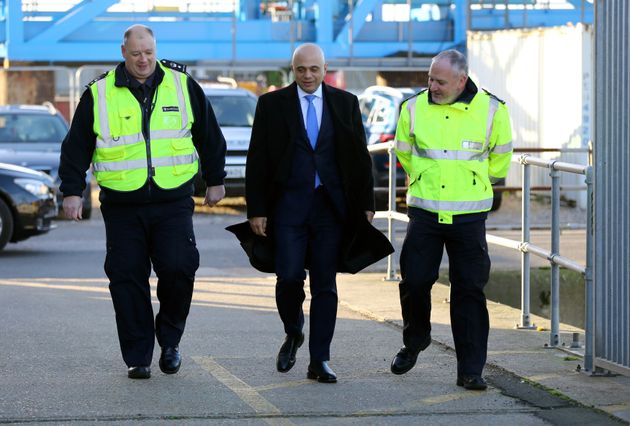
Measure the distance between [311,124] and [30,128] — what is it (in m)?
13.0

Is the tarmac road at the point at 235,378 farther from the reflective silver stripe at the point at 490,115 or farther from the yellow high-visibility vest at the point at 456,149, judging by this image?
the reflective silver stripe at the point at 490,115

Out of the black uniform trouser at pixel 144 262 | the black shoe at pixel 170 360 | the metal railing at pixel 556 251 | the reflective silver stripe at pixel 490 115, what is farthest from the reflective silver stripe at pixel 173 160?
the metal railing at pixel 556 251

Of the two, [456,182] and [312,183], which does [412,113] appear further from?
[312,183]

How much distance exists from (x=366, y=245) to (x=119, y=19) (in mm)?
24214

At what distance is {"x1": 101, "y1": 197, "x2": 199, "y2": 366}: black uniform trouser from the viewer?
737 centimetres

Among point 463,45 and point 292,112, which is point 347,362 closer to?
point 292,112

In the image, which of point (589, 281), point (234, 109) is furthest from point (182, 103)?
point (234, 109)

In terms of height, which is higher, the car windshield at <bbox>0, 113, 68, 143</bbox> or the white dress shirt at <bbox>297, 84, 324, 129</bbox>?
the white dress shirt at <bbox>297, 84, 324, 129</bbox>

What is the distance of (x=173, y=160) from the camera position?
733cm

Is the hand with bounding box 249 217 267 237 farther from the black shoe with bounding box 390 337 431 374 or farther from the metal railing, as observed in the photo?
the metal railing

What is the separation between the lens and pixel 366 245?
7.40 metres

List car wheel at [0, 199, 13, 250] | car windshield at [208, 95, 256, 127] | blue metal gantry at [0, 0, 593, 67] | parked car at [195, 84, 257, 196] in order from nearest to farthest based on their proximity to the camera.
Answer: car wheel at [0, 199, 13, 250], parked car at [195, 84, 257, 196], car windshield at [208, 95, 256, 127], blue metal gantry at [0, 0, 593, 67]

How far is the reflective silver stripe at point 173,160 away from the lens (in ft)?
23.9

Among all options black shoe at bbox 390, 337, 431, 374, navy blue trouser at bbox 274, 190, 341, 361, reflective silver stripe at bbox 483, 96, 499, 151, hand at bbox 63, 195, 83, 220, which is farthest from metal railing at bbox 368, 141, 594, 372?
hand at bbox 63, 195, 83, 220
